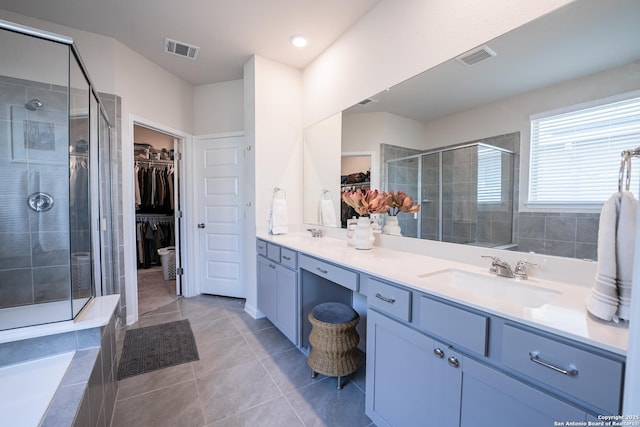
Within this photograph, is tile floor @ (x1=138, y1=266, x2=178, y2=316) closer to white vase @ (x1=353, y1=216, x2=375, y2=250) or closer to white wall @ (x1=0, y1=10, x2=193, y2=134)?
white wall @ (x1=0, y1=10, x2=193, y2=134)

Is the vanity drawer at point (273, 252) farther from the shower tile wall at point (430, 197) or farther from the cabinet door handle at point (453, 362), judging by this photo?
the cabinet door handle at point (453, 362)

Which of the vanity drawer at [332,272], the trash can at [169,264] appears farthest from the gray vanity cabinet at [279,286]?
the trash can at [169,264]

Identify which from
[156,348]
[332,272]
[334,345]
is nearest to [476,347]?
[332,272]

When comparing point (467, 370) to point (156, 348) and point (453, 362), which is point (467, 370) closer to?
point (453, 362)

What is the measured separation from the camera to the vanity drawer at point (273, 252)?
2301mm

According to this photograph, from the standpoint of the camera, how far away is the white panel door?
3.32 m

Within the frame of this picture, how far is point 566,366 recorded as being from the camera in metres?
0.73

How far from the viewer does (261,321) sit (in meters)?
2.75

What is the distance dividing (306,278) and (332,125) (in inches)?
58.2

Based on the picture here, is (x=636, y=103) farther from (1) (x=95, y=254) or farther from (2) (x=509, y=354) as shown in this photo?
(1) (x=95, y=254)

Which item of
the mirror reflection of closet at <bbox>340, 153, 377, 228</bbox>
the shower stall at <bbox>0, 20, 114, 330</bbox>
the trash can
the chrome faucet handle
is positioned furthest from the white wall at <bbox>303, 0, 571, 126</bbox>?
the trash can

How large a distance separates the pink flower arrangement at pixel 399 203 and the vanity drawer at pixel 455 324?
86 cm

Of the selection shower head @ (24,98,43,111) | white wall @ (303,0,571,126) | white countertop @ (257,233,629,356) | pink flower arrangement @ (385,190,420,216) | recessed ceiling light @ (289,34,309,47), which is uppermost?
recessed ceiling light @ (289,34,309,47)

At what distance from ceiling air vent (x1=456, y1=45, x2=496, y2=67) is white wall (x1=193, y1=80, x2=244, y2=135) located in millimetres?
2540
